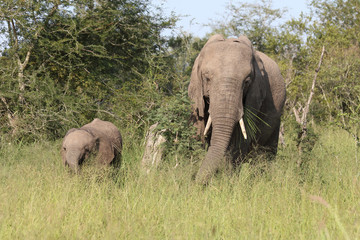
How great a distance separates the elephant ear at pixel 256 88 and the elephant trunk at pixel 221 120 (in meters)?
0.34

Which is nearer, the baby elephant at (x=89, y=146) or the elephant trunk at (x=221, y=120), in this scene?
the elephant trunk at (x=221, y=120)

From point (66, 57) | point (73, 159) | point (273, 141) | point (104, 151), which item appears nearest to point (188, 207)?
point (73, 159)

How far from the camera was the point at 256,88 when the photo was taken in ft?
17.7

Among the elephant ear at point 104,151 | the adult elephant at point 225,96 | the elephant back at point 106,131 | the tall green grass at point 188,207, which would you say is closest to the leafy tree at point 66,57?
the elephant back at point 106,131

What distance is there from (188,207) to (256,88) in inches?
76.4

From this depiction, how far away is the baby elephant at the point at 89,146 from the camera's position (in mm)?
5840

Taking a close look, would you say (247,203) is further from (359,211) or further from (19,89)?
(19,89)

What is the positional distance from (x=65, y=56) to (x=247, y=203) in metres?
6.73

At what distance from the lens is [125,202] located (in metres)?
4.29

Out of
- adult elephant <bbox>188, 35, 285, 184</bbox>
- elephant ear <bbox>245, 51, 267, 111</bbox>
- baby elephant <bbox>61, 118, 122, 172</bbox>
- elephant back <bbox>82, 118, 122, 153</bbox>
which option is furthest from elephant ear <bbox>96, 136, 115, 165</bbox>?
elephant ear <bbox>245, 51, 267, 111</bbox>

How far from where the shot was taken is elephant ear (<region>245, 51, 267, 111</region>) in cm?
533

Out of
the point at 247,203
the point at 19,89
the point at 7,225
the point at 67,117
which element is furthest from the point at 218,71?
the point at 19,89

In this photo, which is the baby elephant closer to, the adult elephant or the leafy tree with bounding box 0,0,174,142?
the adult elephant

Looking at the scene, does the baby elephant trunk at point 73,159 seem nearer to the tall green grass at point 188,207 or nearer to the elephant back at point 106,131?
the tall green grass at point 188,207
